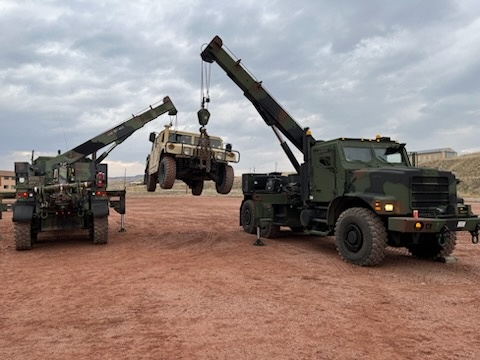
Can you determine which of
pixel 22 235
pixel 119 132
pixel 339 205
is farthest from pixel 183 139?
pixel 22 235

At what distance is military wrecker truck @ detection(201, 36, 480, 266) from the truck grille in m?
0.02

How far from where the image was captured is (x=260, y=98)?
9883 millimetres

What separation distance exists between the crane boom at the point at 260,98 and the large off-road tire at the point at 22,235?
5.99 m

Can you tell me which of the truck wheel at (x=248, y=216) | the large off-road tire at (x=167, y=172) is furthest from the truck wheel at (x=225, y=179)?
the truck wheel at (x=248, y=216)

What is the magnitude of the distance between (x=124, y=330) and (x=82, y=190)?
20.5ft

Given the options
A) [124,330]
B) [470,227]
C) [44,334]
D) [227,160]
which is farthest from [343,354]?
[227,160]

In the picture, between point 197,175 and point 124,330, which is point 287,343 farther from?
point 197,175

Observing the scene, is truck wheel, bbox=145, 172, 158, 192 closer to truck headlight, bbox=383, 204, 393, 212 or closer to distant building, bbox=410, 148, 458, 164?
truck headlight, bbox=383, 204, 393, 212

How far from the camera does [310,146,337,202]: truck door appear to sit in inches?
332

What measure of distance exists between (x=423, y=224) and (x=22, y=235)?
28.3 feet

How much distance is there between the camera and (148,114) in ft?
39.0

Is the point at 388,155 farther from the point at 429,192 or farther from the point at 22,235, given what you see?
the point at 22,235

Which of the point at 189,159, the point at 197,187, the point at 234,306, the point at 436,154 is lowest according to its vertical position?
the point at 234,306

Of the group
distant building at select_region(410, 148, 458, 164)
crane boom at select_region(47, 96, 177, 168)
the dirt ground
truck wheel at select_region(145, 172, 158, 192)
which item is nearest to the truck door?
the dirt ground
